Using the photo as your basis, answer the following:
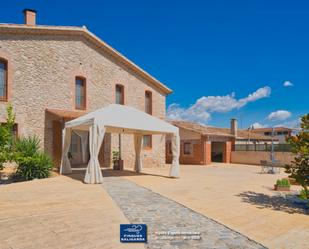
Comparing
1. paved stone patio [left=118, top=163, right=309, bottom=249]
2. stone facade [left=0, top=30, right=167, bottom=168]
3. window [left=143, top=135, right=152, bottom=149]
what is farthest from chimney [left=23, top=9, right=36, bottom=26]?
paved stone patio [left=118, top=163, right=309, bottom=249]

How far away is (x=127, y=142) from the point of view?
17938 mm

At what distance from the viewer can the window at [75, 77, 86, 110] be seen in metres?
16.0

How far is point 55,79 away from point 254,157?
18.2 meters

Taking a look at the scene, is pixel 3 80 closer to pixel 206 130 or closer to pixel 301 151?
pixel 301 151

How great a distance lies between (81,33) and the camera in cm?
1597

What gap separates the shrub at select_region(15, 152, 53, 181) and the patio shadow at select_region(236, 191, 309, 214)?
24.8ft

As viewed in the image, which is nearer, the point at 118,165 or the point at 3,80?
the point at 3,80

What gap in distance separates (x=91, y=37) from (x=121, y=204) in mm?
12173

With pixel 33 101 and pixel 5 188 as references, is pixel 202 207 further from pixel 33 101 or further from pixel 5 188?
pixel 33 101

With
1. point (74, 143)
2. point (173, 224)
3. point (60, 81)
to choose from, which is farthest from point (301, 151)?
point (74, 143)

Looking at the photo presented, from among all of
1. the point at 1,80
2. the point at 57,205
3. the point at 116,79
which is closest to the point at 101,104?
the point at 116,79

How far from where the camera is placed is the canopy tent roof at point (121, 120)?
35.3ft

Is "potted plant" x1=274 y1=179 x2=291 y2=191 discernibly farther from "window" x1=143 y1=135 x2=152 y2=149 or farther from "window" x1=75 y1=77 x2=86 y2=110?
"window" x1=75 y1=77 x2=86 y2=110

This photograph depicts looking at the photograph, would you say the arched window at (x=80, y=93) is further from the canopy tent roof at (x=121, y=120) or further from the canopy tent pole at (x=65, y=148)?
the canopy tent roof at (x=121, y=120)
